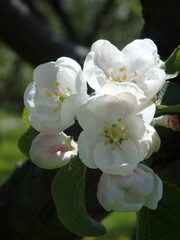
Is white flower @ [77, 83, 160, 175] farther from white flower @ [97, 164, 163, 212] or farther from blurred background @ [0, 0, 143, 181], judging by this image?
blurred background @ [0, 0, 143, 181]

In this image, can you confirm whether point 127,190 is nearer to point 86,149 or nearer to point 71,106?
point 86,149

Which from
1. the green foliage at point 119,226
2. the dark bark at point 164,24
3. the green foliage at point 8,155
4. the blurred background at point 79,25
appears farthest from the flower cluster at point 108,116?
the green foliage at point 8,155

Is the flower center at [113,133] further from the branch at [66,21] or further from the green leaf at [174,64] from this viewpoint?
the branch at [66,21]

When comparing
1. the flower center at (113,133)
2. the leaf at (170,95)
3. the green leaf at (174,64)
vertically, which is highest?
the green leaf at (174,64)

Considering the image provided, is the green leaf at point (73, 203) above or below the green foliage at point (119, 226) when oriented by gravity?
above

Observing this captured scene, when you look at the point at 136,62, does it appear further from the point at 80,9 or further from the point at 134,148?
the point at 80,9

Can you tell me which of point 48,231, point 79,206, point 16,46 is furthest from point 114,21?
point 79,206

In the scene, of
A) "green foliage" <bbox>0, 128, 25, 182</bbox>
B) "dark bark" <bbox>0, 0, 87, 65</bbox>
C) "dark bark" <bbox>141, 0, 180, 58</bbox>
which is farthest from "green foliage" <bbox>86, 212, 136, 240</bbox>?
"dark bark" <bbox>141, 0, 180, 58</bbox>
